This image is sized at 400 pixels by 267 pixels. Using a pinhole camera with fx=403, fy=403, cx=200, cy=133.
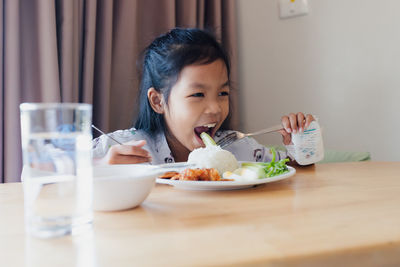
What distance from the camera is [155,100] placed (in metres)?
1.56

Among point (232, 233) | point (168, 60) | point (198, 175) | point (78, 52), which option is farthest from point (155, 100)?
point (232, 233)

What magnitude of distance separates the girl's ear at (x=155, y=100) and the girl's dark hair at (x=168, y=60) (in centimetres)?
2

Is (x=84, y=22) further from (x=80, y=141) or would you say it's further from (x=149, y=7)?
(x=80, y=141)

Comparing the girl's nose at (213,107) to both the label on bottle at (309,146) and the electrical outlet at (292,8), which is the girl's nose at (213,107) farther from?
the electrical outlet at (292,8)

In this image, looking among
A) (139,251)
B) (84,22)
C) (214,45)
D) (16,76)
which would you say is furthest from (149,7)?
(139,251)

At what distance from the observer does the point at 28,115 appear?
452 millimetres

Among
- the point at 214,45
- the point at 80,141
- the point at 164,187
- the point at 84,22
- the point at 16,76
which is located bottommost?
the point at 164,187

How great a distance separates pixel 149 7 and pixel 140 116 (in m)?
0.65

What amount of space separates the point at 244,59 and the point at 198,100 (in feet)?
3.09

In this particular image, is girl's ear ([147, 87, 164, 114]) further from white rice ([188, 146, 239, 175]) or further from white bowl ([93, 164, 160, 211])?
white bowl ([93, 164, 160, 211])

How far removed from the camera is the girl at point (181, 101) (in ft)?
4.60

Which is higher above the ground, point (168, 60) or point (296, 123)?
point (168, 60)

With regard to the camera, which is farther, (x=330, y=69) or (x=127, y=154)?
(x=330, y=69)

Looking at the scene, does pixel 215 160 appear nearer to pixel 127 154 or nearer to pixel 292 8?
pixel 127 154
